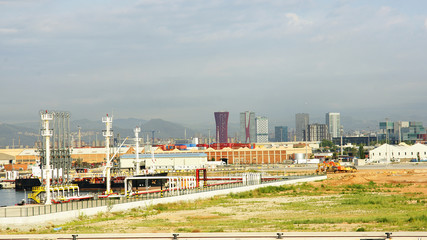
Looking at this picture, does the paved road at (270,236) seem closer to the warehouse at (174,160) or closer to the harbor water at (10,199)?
the harbor water at (10,199)

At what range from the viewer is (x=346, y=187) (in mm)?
87688

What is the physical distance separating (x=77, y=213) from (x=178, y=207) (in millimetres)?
13970

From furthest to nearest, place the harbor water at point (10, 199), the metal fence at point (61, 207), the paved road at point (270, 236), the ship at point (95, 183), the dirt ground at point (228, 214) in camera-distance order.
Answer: the ship at point (95, 183) → the harbor water at point (10, 199) → the metal fence at point (61, 207) → the dirt ground at point (228, 214) → the paved road at point (270, 236)

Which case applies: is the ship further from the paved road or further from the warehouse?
the paved road

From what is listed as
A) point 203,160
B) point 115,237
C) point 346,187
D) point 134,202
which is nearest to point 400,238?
point 115,237

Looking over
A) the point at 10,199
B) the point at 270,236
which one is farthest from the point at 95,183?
the point at 270,236

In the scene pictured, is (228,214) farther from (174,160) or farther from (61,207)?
(174,160)

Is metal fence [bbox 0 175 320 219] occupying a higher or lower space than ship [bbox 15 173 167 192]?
higher

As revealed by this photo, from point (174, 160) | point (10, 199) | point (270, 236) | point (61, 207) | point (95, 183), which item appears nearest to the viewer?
point (270, 236)

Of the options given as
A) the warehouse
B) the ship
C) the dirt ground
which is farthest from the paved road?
the warehouse

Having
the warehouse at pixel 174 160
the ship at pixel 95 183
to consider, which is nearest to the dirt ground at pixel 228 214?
the ship at pixel 95 183

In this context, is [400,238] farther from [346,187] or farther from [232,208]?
[346,187]

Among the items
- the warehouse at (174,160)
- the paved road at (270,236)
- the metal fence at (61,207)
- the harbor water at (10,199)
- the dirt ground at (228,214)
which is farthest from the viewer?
the warehouse at (174,160)

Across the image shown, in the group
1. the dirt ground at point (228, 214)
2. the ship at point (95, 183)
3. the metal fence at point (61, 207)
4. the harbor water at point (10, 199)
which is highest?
the metal fence at point (61, 207)
